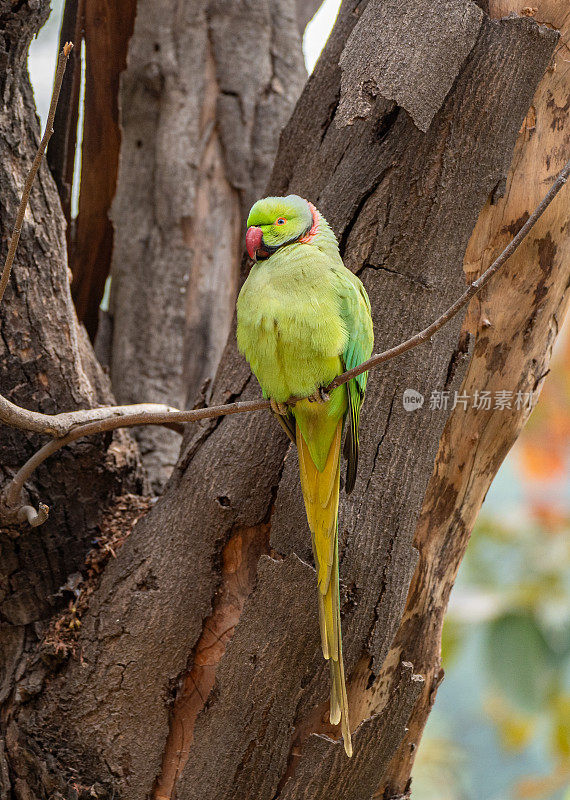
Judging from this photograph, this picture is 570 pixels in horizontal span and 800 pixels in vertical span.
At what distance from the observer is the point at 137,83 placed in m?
3.42

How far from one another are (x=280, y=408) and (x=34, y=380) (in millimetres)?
841

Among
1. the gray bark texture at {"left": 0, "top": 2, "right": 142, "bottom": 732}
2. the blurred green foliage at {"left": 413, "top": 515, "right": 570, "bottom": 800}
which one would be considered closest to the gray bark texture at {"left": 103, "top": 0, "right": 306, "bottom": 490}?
the gray bark texture at {"left": 0, "top": 2, "right": 142, "bottom": 732}

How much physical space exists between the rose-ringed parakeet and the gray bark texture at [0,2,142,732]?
68 centimetres

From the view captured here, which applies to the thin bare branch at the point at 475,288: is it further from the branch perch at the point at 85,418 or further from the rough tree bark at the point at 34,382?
the rough tree bark at the point at 34,382

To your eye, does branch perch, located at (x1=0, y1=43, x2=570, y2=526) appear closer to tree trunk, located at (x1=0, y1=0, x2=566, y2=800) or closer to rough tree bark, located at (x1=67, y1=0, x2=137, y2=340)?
tree trunk, located at (x1=0, y1=0, x2=566, y2=800)

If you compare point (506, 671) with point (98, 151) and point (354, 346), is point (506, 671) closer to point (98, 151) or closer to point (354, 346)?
point (354, 346)

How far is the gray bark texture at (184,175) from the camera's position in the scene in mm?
3373

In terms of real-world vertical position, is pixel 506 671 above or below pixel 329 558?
below

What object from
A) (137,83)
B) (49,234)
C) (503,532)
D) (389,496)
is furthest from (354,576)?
(503,532)

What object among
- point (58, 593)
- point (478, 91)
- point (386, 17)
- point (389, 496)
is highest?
point (386, 17)

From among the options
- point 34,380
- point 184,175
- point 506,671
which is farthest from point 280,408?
point 506,671

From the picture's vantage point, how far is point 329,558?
1.85 metres

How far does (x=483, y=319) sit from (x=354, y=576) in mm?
866

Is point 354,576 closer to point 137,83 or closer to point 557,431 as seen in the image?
point 137,83
